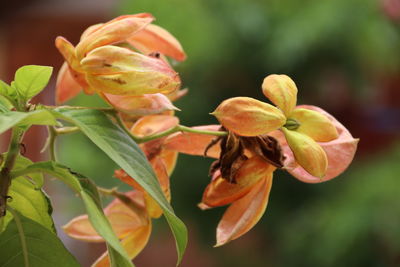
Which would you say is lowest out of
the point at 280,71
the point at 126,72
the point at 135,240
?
the point at 280,71

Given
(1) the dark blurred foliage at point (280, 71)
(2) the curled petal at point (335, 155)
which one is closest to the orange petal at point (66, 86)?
(2) the curled petal at point (335, 155)

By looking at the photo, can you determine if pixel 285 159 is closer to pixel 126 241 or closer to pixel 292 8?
pixel 126 241

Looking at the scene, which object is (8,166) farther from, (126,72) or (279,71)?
(279,71)

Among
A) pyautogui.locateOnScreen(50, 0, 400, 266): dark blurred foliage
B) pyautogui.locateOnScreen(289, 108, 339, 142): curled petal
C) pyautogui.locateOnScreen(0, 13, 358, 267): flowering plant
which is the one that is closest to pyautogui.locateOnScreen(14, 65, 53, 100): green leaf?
pyautogui.locateOnScreen(0, 13, 358, 267): flowering plant

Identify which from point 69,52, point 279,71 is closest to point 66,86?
point 69,52

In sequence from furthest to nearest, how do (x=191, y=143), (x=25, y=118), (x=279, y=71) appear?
(x=279, y=71), (x=191, y=143), (x=25, y=118)

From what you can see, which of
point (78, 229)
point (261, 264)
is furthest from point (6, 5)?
point (78, 229)
